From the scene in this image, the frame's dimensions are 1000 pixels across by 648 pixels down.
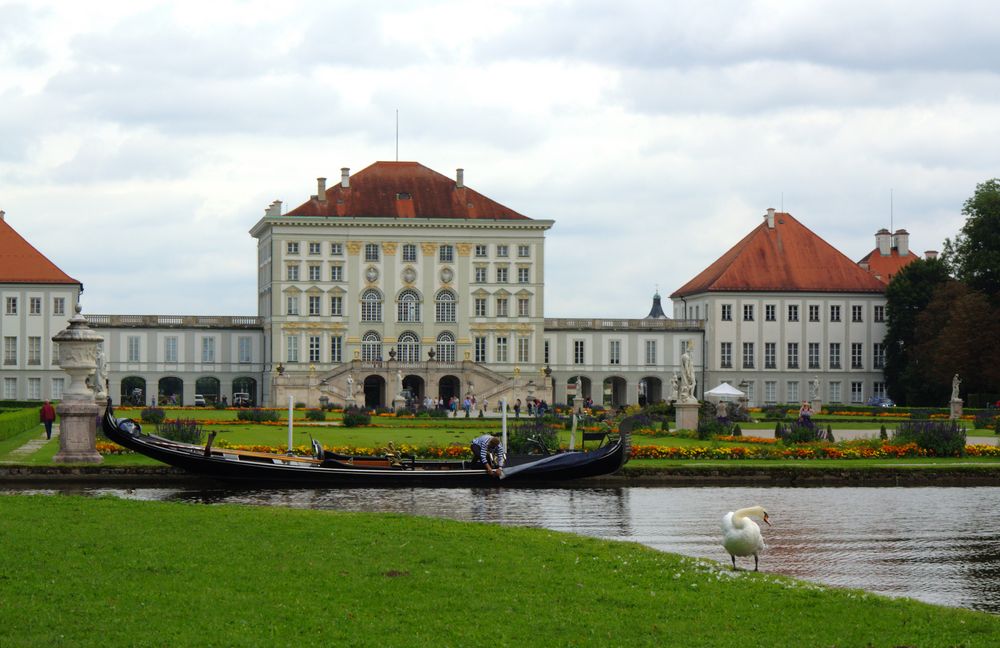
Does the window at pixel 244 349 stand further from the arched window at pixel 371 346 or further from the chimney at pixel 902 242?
the chimney at pixel 902 242

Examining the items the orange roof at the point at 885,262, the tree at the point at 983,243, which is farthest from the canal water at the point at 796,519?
the orange roof at the point at 885,262

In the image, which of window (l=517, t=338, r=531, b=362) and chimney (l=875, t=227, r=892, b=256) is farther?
chimney (l=875, t=227, r=892, b=256)

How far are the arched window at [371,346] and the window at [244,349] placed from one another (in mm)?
7116

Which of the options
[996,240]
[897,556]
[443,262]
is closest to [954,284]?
[996,240]

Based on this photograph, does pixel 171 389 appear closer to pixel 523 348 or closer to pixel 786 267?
pixel 523 348

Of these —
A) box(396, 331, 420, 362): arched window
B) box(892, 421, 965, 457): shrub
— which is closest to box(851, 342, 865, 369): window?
box(396, 331, 420, 362): arched window

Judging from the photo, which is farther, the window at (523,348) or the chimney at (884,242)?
the chimney at (884,242)

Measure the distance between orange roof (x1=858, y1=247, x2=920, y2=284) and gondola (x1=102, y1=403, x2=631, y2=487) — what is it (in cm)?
7010

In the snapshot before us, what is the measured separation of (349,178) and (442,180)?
5.68 metres

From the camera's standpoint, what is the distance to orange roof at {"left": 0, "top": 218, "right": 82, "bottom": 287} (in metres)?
84.0

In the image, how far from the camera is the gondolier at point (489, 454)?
95.8 ft

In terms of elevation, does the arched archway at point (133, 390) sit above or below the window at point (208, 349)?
below

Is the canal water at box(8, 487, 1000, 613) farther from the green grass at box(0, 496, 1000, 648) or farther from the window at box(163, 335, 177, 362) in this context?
the window at box(163, 335, 177, 362)

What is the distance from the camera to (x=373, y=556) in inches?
645
